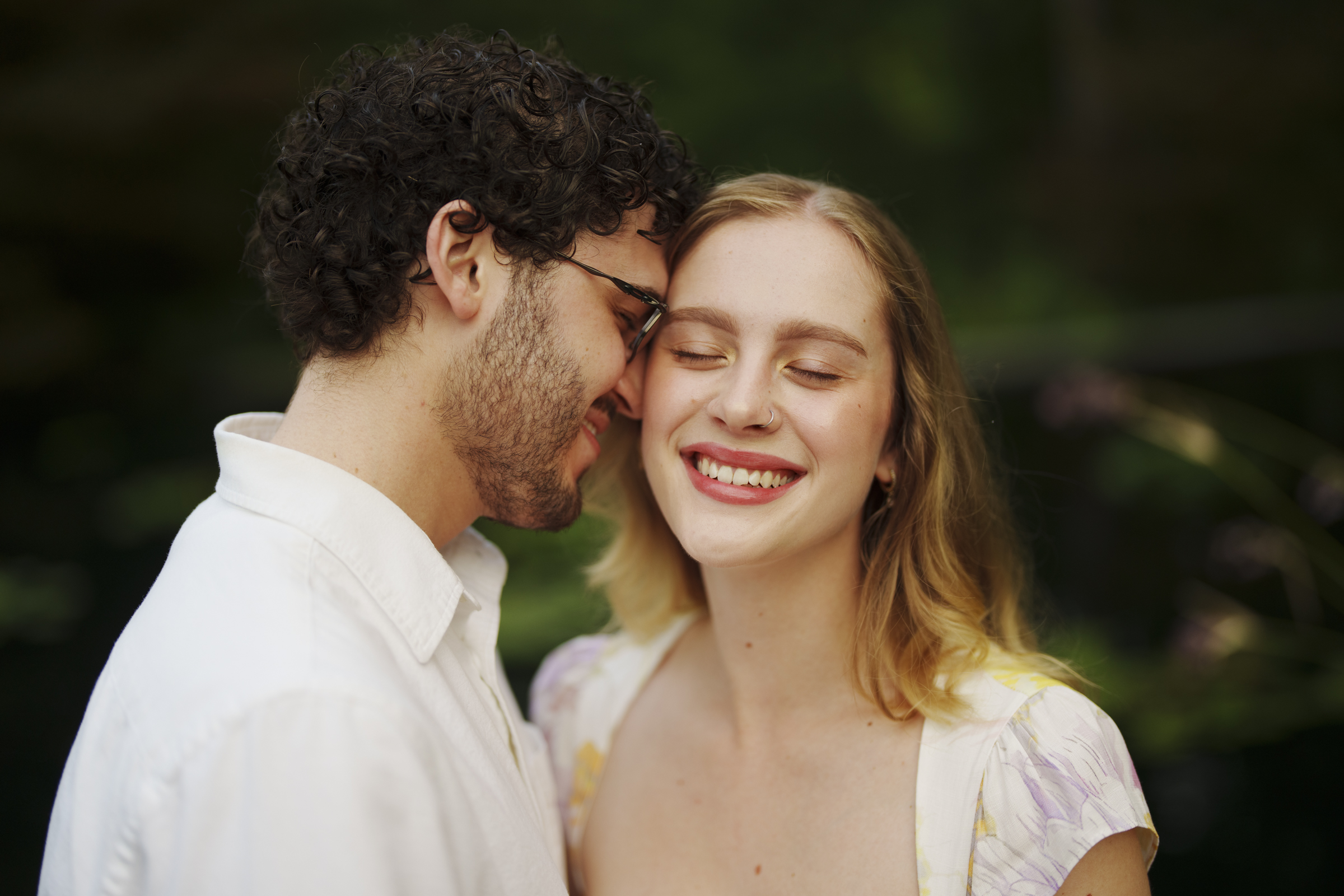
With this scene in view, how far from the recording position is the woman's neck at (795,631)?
1926 mm

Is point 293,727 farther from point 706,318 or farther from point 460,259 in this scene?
point 706,318

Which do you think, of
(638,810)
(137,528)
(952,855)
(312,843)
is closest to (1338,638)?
(952,855)

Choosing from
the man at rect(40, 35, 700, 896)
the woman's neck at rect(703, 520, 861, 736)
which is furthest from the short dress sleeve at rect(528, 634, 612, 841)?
the woman's neck at rect(703, 520, 861, 736)

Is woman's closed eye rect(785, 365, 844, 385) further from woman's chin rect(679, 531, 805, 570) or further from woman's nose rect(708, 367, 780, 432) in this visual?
woman's chin rect(679, 531, 805, 570)

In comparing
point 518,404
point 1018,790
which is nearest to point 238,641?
point 518,404

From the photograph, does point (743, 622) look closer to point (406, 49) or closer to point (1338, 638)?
point (406, 49)

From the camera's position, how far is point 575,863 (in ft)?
6.72

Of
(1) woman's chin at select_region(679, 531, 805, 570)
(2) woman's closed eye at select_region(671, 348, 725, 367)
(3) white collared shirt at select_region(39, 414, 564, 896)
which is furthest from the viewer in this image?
(2) woman's closed eye at select_region(671, 348, 725, 367)

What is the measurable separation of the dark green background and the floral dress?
141 cm

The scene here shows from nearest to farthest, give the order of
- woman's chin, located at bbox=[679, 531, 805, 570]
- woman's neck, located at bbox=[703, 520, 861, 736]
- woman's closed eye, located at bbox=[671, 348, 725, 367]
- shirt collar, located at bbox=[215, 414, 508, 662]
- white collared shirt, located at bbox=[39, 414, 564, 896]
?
1. white collared shirt, located at bbox=[39, 414, 564, 896]
2. shirt collar, located at bbox=[215, 414, 508, 662]
3. woman's chin, located at bbox=[679, 531, 805, 570]
4. woman's closed eye, located at bbox=[671, 348, 725, 367]
5. woman's neck, located at bbox=[703, 520, 861, 736]

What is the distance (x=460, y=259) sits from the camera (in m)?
1.76

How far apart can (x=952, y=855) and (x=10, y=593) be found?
3.88m

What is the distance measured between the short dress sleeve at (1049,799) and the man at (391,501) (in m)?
0.75

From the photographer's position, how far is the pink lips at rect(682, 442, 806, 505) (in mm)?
1727
